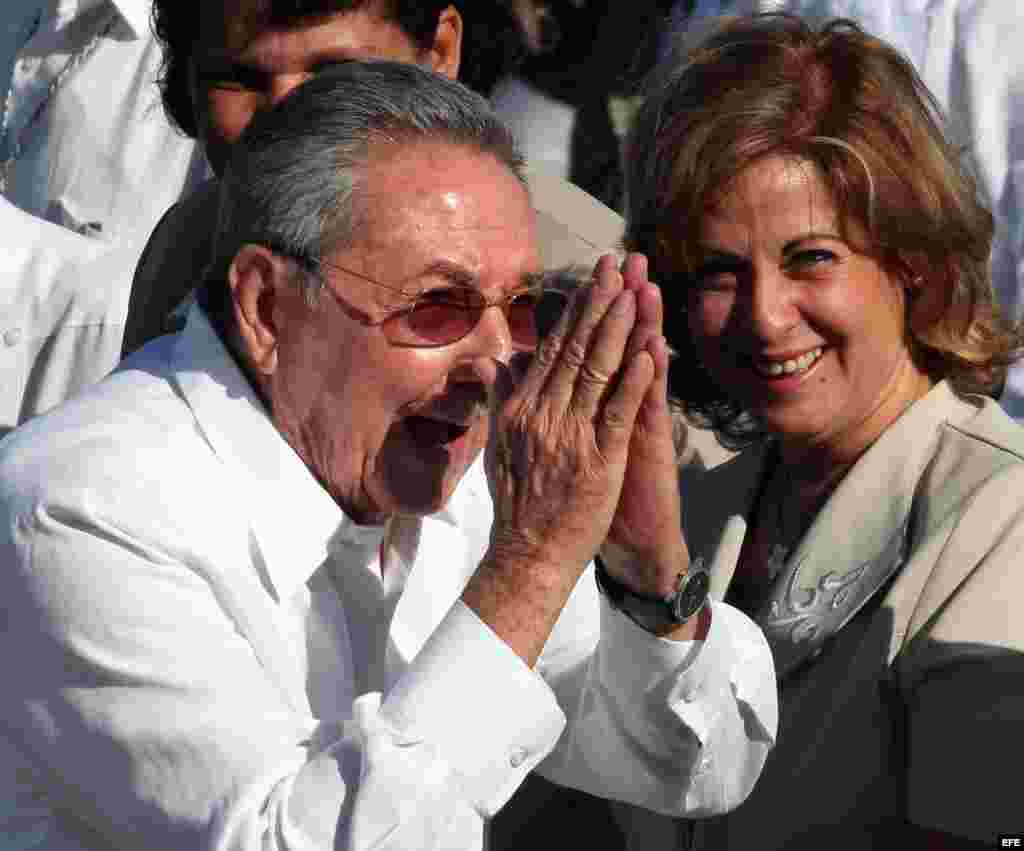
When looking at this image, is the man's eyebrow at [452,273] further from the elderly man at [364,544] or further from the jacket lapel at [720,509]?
the jacket lapel at [720,509]

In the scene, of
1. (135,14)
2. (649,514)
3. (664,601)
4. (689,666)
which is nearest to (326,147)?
(649,514)

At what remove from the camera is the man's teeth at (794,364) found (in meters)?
3.33

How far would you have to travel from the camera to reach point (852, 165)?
3295mm

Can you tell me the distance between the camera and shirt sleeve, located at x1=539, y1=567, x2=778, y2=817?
2896mm

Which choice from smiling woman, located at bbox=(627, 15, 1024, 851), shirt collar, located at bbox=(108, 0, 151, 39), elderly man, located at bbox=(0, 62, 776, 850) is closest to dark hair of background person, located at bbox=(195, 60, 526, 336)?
elderly man, located at bbox=(0, 62, 776, 850)

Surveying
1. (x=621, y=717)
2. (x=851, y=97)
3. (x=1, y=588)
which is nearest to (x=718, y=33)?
(x=851, y=97)

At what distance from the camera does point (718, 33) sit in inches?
140

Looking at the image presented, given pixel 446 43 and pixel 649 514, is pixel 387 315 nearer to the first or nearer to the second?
pixel 649 514

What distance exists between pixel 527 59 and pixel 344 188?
2045 millimetres

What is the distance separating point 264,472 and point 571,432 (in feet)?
1.41

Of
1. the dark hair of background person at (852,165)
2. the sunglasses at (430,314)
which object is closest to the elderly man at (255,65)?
the dark hair of background person at (852,165)

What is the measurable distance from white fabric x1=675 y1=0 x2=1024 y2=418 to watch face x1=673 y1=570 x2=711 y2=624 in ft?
4.21

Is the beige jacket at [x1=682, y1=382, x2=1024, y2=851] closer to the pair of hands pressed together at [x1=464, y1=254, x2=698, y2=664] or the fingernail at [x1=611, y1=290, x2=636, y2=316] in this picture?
the pair of hands pressed together at [x1=464, y1=254, x2=698, y2=664]

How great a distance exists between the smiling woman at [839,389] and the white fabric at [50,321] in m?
1.07
